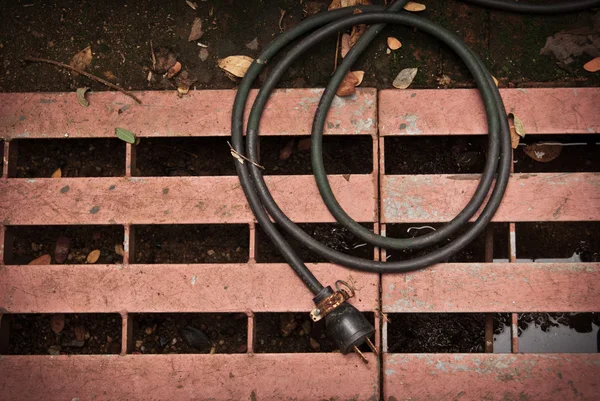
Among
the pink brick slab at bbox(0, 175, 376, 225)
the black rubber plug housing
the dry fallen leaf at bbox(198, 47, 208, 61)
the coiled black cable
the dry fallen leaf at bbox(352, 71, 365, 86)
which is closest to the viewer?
the black rubber plug housing

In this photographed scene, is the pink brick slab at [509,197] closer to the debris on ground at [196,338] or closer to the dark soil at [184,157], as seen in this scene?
the dark soil at [184,157]

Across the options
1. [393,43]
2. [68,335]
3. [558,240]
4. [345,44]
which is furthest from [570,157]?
[68,335]

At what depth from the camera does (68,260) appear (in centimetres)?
268

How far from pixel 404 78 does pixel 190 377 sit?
6.04 ft

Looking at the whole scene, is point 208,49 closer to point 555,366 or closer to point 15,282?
point 15,282

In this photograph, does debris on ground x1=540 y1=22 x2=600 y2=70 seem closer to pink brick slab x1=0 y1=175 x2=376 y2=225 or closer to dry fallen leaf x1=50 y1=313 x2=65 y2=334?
pink brick slab x1=0 y1=175 x2=376 y2=225

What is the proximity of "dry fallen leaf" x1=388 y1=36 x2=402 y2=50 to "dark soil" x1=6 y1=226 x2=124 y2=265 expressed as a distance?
5.75 ft

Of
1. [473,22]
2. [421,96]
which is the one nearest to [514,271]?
[421,96]

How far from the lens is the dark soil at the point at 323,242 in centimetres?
263

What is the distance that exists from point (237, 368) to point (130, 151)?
1194 mm

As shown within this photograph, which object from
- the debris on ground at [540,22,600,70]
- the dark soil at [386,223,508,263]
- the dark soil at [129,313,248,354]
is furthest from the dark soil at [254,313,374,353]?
the debris on ground at [540,22,600,70]

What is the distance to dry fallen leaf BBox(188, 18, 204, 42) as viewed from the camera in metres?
2.62

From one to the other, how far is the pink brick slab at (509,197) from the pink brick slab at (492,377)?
666mm

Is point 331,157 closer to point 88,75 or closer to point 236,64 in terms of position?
point 236,64
